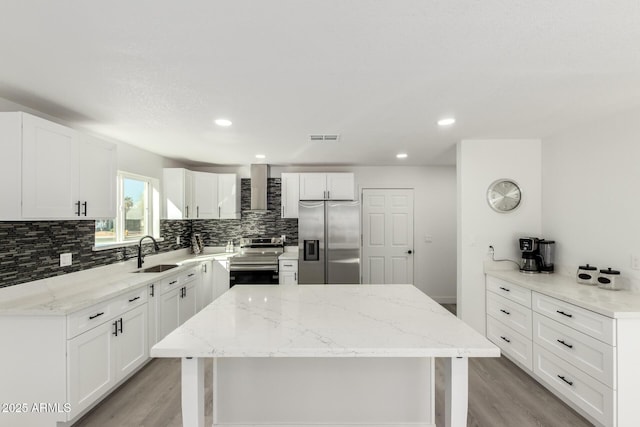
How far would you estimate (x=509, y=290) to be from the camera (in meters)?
2.93

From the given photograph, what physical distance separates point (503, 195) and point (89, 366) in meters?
4.12

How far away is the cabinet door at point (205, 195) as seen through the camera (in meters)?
4.64

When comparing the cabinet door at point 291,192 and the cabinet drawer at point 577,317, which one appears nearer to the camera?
the cabinet drawer at point 577,317

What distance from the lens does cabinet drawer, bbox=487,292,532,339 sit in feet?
8.86

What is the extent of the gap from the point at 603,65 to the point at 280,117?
2.13m

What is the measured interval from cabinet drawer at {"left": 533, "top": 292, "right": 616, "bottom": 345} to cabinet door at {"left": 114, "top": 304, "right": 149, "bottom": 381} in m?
3.56

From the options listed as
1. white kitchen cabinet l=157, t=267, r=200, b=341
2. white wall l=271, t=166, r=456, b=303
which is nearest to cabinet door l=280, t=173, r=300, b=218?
white wall l=271, t=166, r=456, b=303

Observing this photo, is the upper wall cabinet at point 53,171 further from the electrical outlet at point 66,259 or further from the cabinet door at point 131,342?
the cabinet door at point 131,342

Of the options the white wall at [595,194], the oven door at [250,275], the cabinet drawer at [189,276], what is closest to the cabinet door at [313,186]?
the oven door at [250,275]

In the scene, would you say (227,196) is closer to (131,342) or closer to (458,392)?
(131,342)

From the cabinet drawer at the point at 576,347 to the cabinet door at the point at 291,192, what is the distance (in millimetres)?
3279

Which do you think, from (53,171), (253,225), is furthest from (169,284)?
(253,225)

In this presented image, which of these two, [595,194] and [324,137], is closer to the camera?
[595,194]

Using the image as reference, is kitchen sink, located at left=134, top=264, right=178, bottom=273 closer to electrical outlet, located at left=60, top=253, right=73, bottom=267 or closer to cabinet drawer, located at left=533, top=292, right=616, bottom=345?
electrical outlet, located at left=60, top=253, right=73, bottom=267
